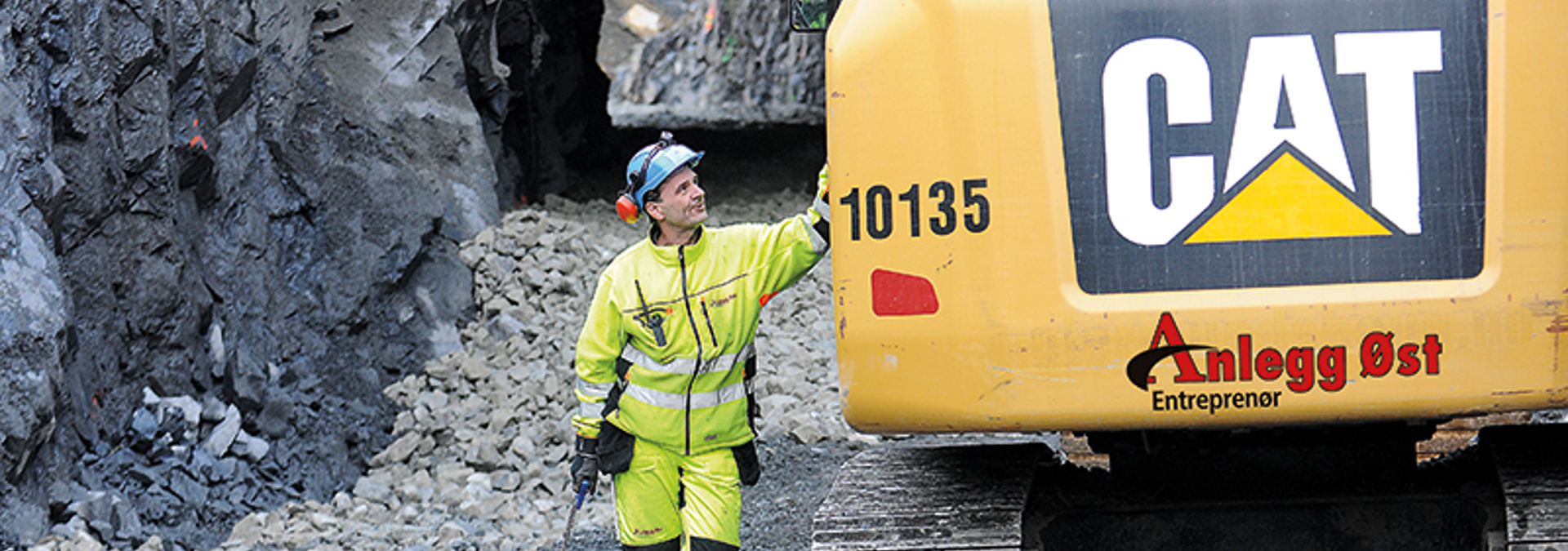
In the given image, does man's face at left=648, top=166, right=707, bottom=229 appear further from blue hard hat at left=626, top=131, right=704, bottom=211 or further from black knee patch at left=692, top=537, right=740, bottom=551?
black knee patch at left=692, top=537, right=740, bottom=551

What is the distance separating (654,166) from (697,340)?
1.66 feet

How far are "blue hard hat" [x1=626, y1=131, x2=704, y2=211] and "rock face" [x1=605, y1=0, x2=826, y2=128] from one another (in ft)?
27.3

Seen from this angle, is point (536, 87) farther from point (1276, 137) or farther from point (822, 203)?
point (1276, 137)

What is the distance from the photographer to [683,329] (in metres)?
4.07

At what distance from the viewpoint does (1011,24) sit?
10.2ft

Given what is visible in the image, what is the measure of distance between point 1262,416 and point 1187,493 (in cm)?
77

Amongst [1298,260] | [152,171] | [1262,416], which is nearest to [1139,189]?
[1298,260]

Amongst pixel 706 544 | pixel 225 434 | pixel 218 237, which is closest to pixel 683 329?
pixel 706 544

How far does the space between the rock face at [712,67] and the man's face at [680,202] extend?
842cm

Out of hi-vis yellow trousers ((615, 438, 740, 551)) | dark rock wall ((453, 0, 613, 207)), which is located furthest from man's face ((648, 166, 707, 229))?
dark rock wall ((453, 0, 613, 207))

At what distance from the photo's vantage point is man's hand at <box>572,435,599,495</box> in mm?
4164

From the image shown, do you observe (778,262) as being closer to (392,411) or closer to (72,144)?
(72,144)

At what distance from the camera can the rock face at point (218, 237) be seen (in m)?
6.23

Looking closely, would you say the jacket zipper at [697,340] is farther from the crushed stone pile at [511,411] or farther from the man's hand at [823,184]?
the crushed stone pile at [511,411]
